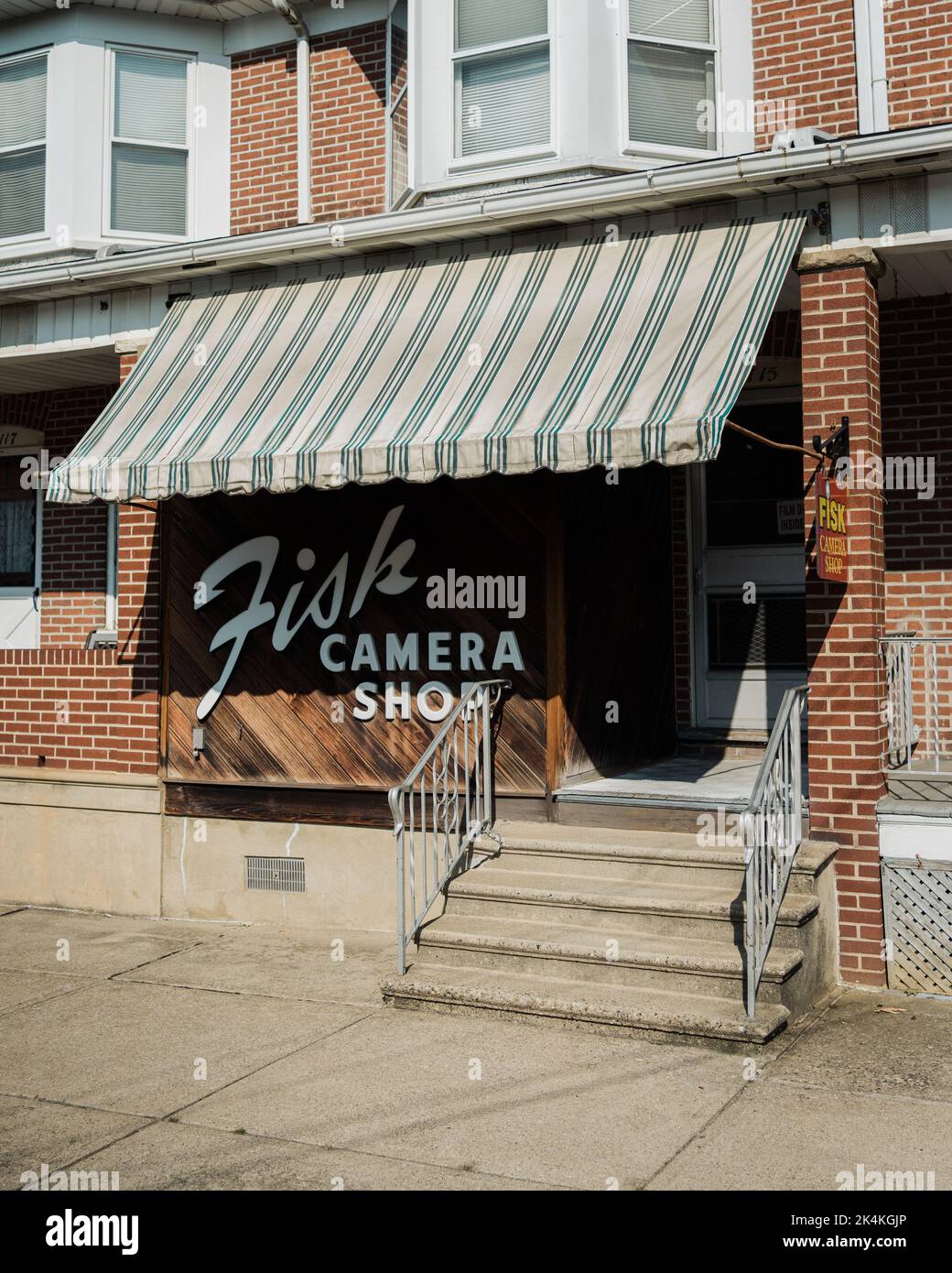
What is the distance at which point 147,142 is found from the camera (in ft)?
35.2

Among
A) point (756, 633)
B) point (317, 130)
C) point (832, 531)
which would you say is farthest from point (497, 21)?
point (756, 633)

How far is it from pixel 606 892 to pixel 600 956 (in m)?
0.56

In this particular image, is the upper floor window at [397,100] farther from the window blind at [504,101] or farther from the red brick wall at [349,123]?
the window blind at [504,101]

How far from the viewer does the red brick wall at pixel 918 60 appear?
26.7ft

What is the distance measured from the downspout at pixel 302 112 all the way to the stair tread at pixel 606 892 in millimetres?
5778

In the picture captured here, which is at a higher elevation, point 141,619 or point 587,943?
point 141,619

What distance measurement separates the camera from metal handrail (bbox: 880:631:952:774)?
754 cm

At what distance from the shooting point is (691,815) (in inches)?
303

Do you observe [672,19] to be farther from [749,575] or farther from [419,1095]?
[419,1095]

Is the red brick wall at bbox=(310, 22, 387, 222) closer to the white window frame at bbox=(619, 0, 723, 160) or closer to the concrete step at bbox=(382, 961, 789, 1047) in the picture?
the white window frame at bbox=(619, 0, 723, 160)

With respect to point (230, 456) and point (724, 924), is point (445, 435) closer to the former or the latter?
point (230, 456)

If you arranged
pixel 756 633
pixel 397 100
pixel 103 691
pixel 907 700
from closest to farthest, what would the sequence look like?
pixel 907 700
pixel 103 691
pixel 756 633
pixel 397 100

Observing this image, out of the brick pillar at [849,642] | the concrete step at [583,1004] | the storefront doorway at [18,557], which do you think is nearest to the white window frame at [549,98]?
the brick pillar at [849,642]
